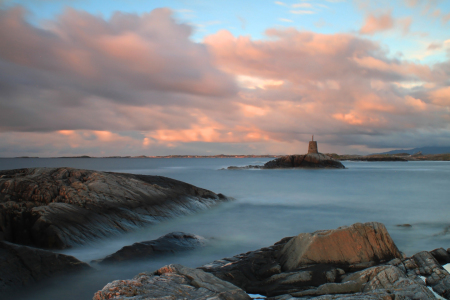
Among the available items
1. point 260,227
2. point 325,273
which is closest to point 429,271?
point 325,273

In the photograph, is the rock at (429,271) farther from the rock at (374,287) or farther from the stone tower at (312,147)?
the stone tower at (312,147)

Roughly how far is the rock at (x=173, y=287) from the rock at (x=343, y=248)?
1.74 metres

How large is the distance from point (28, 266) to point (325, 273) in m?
4.94

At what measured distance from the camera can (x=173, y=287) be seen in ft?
12.8

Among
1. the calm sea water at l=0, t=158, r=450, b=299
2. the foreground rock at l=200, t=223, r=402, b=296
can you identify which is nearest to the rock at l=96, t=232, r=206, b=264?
the calm sea water at l=0, t=158, r=450, b=299

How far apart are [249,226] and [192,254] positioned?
3.69m

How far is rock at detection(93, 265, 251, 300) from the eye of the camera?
3.64 metres

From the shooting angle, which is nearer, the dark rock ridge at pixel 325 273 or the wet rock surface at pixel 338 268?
the dark rock ridge at pixel 325 273

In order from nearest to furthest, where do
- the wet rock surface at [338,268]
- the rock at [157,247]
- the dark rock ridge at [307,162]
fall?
the wet rock surface at [338,268], the rock at [157,247], the dark rock ridge at [307,162]

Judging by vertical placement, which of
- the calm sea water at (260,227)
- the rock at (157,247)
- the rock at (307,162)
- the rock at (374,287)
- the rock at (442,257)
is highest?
the rock at (307,162)

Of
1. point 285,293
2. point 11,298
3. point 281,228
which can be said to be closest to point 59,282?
point 11,298

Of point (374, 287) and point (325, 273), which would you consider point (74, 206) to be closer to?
point (325, 273)

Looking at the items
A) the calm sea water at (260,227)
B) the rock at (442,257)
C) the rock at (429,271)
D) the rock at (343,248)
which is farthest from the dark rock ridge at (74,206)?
the rock at (442,257)

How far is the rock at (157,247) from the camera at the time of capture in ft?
20.6
